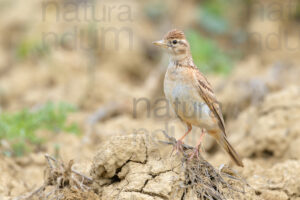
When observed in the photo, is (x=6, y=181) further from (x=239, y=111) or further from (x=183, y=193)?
(x=239, y=111)

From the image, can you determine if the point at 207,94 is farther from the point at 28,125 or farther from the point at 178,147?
the point at 28,125

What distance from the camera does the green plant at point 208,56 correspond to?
9.96 m

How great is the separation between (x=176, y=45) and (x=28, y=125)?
2537 millimetres

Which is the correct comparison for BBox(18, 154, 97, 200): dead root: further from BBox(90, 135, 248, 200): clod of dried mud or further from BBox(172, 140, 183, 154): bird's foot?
BBox(172, 140, 183, 154): bird's foot

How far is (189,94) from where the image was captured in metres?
5.17

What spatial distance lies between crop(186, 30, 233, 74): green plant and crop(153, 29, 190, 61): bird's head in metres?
4.21

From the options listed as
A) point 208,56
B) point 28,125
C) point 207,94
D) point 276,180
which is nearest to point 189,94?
point 207,94

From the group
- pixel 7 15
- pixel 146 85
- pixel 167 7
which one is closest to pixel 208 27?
pixel 167 7

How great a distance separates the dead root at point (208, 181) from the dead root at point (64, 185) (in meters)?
0.95

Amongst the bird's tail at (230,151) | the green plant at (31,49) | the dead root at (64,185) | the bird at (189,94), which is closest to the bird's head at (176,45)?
the bird at (189,94)

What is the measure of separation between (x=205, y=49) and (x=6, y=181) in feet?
19.9

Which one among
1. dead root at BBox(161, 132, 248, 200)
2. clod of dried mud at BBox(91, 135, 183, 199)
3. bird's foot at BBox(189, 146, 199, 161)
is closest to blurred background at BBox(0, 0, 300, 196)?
clod of dried mud at BBox(91, 135, 183, 199)

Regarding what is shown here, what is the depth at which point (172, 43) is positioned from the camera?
5.55m

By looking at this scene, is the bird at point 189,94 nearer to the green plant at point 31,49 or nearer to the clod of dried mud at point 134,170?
the clod of dried mud at point 134,170
